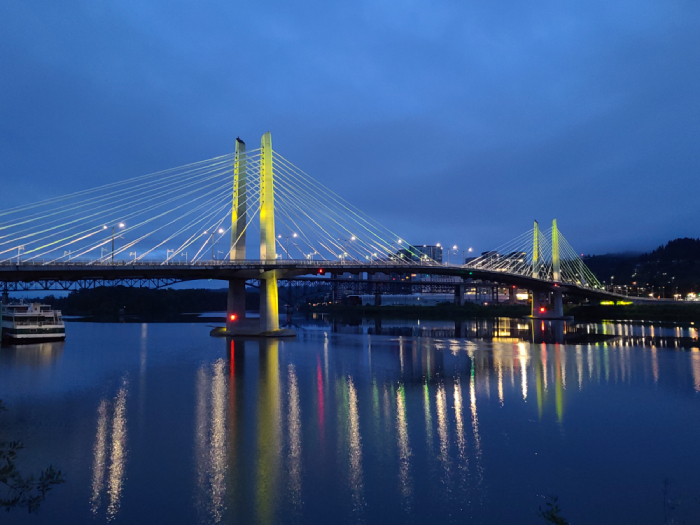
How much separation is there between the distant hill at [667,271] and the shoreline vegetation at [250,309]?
30.8 metres

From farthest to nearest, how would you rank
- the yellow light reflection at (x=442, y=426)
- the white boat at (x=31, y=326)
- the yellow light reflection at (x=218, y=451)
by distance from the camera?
the white boat at (x=31, y=326), the yellow light reflection at (x=442, y=426), the yellow light reflection at (x=218, y=451)

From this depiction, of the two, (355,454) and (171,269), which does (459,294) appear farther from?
(355,454)

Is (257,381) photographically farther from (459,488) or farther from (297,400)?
(459,488)

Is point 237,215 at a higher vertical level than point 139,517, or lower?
higher

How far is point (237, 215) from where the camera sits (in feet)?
145

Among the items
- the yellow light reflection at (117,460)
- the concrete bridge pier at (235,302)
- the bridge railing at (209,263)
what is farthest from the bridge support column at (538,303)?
the yellow light reflection at (117,460)

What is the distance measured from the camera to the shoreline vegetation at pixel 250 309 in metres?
78.2

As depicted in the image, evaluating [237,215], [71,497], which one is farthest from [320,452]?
[237,215]

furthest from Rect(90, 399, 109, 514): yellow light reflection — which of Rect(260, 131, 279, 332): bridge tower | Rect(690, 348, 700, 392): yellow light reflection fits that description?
Rect(260, 131, 279, 332): bridge tower

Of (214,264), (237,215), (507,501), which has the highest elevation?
(237,215)

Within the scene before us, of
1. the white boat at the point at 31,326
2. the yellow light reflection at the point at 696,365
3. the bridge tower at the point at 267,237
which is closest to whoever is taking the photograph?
the yellow light reflection at the point at 696,365

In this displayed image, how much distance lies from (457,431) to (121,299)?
375 ft

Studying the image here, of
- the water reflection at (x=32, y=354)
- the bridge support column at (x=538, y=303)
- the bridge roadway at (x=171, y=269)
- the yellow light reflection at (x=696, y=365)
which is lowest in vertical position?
the yellow light reflection at (x=696, y=365)

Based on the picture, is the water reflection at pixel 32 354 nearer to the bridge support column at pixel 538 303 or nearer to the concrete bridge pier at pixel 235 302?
the concrete bridge pier at pixel 235 302
